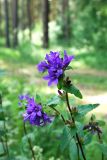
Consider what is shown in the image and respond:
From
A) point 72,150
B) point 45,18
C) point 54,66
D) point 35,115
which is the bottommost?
point 72,150

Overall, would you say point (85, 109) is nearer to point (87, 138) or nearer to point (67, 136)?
point (67, 136)

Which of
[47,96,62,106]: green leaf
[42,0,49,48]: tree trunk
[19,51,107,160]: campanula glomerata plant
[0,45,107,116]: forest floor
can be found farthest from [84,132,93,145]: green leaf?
[42,0,49,48]: tree trunk

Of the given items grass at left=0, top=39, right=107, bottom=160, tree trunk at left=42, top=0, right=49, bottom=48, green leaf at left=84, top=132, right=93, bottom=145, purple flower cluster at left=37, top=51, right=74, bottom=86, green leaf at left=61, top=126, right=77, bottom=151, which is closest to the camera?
purple flower cluster at left=37, top=51, right=74, bottom=86

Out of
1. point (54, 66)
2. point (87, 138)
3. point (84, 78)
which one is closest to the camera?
point (54, 66)

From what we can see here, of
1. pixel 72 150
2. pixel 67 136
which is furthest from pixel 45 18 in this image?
pixel 67 136

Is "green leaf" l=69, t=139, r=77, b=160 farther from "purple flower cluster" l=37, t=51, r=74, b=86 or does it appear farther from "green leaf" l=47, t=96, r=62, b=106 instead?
"purple flower cluster" l=37, t=51, r=74, b=86

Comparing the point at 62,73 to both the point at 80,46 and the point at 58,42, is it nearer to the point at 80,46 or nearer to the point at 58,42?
the point at 80,46

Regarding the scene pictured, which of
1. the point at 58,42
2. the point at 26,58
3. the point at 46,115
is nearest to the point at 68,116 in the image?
the point at 46,115
